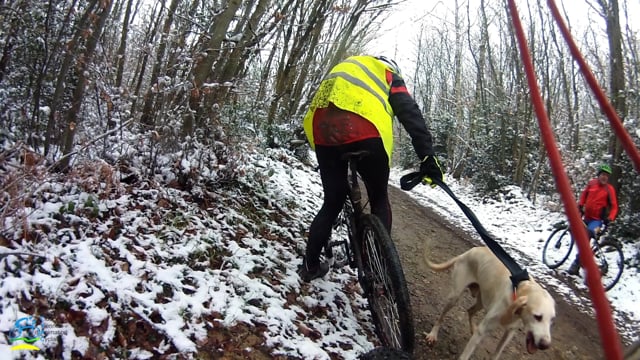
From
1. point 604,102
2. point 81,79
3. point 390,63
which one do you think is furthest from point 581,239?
point 81,79

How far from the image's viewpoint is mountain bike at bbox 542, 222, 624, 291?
6764 millimetres

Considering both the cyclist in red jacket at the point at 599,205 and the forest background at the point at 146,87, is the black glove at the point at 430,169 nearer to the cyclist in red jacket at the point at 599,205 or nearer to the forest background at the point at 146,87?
the forest background at the point at 146,87

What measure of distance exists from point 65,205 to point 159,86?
55.0 inches

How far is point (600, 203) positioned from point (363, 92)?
20.9 ft

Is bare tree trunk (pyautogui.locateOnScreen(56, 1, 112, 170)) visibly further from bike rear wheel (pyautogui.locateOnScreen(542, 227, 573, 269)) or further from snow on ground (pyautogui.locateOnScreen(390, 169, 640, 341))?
bike rear wheel (pyautogui.locateOnScreen(542, 227, 573, 269))

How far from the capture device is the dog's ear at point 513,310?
2.65 m

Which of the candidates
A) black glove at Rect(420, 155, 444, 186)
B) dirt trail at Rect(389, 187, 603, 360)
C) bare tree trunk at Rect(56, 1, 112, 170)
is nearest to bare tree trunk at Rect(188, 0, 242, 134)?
bare tree trunk at Rect(56, 1, 112, 170)

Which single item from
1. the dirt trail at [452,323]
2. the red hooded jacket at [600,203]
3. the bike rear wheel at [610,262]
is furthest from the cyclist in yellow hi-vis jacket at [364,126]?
the red hooded jacket at [600,203]

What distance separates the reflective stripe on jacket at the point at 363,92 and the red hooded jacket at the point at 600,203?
6078mm

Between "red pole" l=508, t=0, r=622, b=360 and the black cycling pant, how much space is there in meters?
2.04

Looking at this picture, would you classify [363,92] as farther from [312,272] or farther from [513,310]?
[513,310]

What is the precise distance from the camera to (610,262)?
23.6 feet

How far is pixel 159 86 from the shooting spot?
3809mm

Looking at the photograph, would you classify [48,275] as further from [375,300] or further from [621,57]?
[621,57]
